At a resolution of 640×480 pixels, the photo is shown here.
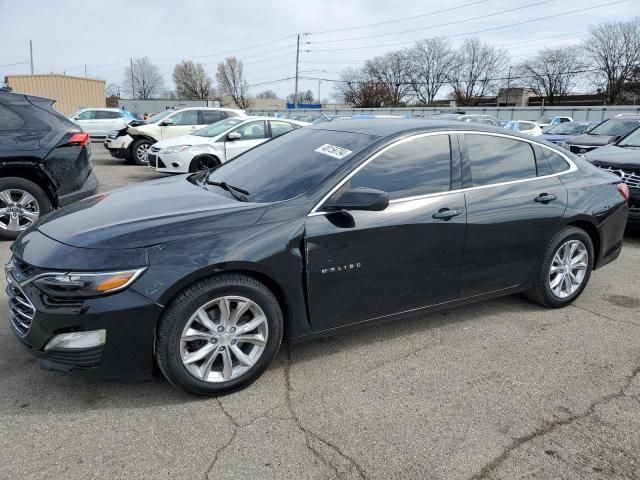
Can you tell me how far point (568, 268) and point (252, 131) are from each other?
828 centimetres

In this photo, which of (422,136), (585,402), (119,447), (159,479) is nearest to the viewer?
(159,479)

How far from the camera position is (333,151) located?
3.45m

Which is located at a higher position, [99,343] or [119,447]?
[99,343]

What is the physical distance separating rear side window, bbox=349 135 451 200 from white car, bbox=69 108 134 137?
21326mm

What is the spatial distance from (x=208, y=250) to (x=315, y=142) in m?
1.40

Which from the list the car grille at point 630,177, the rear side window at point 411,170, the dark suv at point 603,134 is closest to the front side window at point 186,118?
the dark suv at point 603,134

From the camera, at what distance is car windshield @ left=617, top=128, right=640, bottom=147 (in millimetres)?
7548

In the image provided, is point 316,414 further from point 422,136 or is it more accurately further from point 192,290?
point 422,136

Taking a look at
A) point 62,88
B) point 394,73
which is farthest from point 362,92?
point 62,88

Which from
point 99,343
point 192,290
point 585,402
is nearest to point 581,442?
point 585,402

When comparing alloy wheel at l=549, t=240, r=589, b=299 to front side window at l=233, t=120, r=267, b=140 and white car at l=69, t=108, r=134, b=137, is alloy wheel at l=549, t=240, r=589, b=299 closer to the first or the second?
front side window at l=233, t=120, r=267, b=140

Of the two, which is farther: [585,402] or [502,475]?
[585,402]

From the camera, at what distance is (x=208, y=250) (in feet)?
8.87

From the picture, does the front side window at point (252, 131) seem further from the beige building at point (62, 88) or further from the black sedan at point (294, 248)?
the beige building at point (62, 88)
